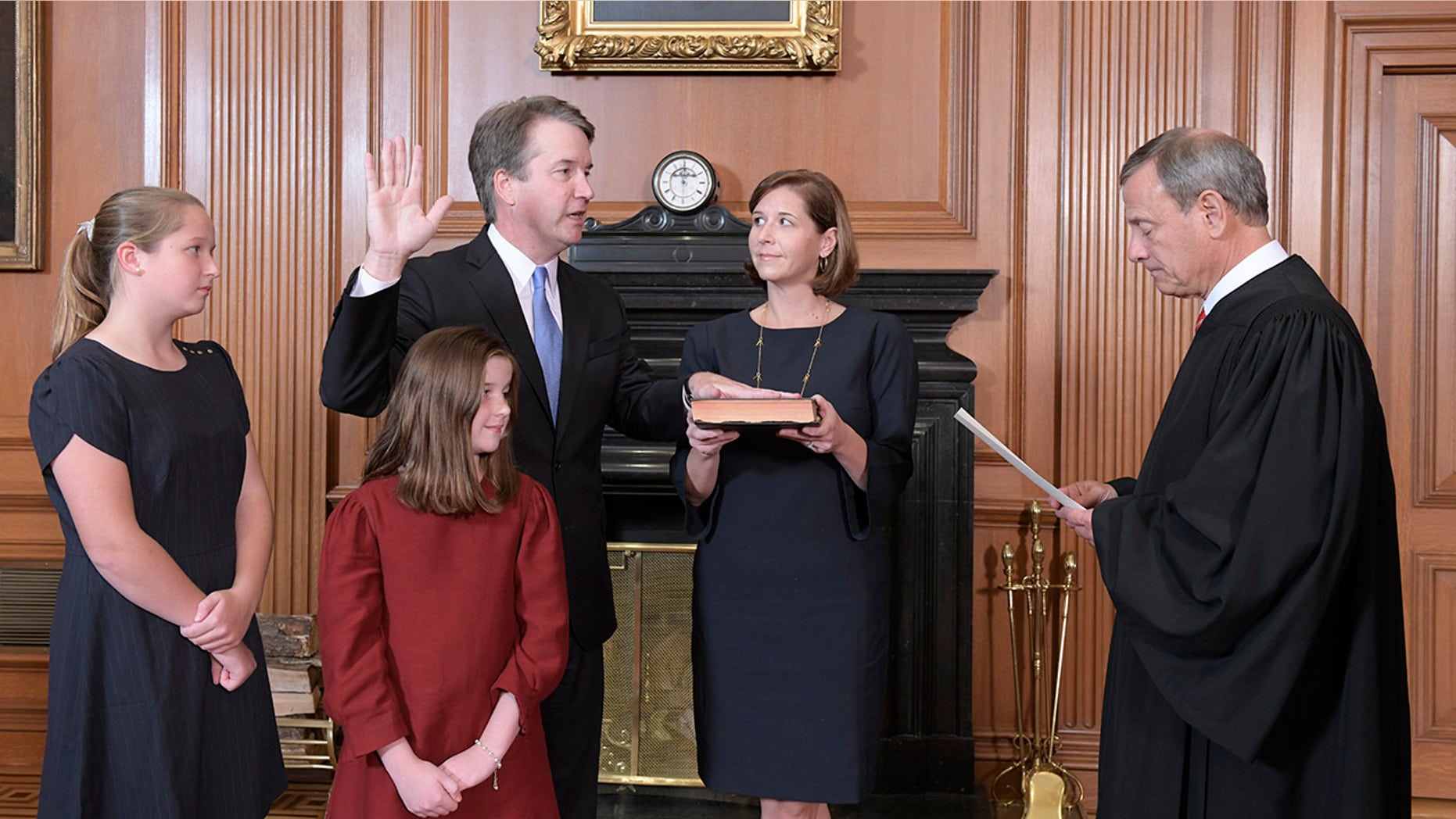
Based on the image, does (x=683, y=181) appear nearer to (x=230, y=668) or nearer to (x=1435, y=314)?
(x=230, y=668)

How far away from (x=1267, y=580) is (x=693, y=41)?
2988 mm

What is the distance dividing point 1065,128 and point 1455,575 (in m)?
2.09

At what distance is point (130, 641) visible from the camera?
7.85 ft

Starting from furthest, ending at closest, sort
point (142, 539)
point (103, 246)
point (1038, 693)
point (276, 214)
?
1. point (276, 214)
2. point (1038, 693)
3. point (103, 246)
4. point (142, 539)

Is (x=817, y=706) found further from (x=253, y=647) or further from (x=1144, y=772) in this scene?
(x=253, y=647)

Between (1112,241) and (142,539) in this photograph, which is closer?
(142,539)

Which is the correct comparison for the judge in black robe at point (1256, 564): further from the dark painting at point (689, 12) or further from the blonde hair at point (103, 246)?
the dark painting at point (689, 12)

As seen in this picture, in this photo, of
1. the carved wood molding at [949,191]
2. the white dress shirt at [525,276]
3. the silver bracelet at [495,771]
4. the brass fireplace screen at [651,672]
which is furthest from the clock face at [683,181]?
the silver bracelet at [495,771]

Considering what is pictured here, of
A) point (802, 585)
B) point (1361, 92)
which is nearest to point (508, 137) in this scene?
point (802, 585)

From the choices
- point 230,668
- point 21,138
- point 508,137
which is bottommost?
point 230,668

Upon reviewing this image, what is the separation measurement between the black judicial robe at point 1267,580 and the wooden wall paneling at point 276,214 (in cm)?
321

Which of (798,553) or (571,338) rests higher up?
(571,338)

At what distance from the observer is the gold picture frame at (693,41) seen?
4.32m

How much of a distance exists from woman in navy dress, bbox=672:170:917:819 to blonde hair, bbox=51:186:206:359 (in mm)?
1185
